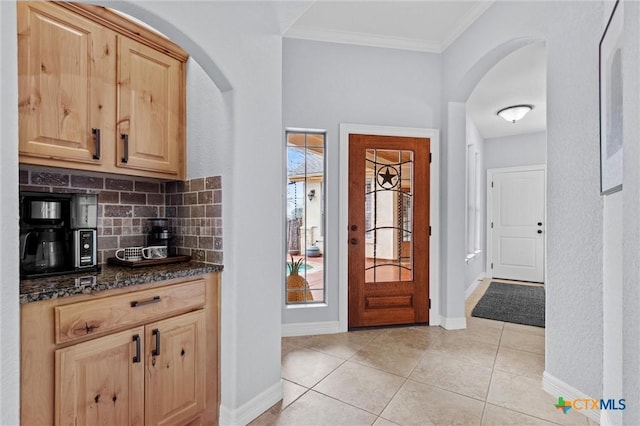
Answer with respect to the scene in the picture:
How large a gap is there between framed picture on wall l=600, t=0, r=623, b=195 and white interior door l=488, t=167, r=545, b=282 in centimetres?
449

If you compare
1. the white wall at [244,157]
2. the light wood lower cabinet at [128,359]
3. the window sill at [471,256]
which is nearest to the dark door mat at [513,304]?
the window sill at [471,256]

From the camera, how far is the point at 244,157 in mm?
1749

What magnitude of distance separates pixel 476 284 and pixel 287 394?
14.2ft

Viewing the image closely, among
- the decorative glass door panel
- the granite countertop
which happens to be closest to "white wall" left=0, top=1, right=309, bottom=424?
the granite countertop

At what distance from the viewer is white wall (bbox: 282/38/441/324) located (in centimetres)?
303

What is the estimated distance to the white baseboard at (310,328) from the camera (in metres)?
3.04

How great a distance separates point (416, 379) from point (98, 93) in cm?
257

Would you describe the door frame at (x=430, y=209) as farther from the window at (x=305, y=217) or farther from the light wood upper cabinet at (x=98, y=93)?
the light wood upper cabinet at (x=98, y=93)

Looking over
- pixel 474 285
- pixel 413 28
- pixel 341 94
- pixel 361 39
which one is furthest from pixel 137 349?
pixel 474 285

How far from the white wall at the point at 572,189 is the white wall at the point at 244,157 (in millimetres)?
1636

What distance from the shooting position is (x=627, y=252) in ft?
2.94

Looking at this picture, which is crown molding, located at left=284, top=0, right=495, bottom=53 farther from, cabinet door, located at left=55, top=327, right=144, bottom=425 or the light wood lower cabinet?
cabinet door, located at left=55, top=327, right=144, bottom=425
